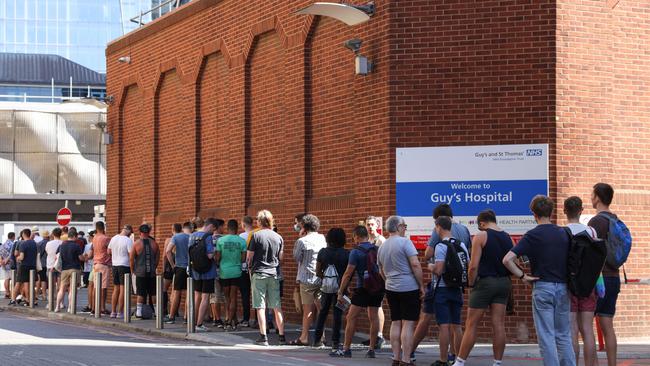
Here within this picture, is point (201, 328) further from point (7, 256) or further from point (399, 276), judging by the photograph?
point (7, 256)

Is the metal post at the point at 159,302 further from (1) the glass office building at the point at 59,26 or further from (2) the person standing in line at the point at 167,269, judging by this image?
(1) the glass office building at the point at 59,26

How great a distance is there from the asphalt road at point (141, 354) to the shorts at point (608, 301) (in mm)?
2438

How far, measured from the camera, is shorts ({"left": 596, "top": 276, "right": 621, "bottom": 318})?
13.1m

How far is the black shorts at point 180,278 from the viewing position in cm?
2202

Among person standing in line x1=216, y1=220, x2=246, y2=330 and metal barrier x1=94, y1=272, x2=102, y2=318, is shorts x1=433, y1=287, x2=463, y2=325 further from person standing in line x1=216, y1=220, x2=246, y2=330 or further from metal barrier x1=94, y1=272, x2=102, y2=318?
metal barrier x1=94, y1=272, x2=102, y2=318

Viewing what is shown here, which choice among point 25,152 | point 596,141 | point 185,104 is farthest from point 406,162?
point 25,152

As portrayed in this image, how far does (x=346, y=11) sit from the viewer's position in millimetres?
19078

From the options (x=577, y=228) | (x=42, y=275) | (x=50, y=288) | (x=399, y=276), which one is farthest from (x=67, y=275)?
(x=577, y=228)

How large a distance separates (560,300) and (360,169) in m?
7.86

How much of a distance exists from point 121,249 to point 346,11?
295 inches

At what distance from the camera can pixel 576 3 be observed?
18125mm

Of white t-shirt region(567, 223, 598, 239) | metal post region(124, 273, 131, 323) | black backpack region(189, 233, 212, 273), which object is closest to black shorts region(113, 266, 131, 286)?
metal post region(124, 273, 131, 323)

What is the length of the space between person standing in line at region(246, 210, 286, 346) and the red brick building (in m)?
1.79

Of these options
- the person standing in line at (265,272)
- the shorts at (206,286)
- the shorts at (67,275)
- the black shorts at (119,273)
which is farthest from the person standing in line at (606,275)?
the shorts at (67,275)
